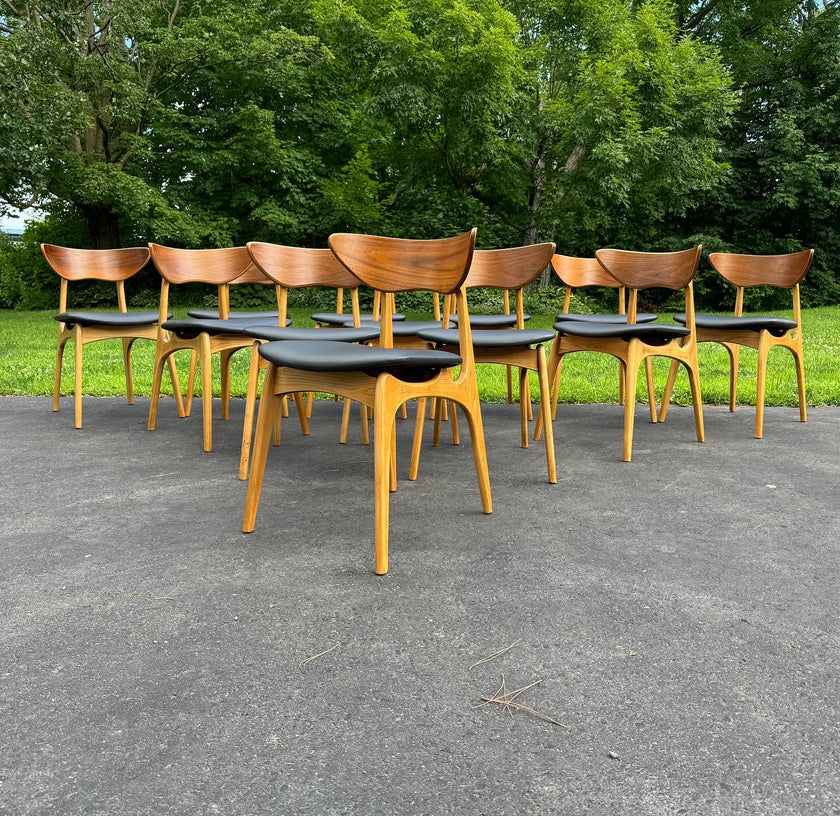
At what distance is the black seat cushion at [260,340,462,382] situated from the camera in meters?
2.50

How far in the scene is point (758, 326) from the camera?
4.72 meters

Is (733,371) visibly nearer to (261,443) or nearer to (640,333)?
(640,333)

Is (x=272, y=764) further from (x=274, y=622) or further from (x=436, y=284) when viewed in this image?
(x=436, y=284)

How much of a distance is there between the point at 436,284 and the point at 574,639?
1.41 metres

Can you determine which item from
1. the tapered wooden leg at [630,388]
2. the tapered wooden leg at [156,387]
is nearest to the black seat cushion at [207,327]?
the tapered wooden leg at [156,387]

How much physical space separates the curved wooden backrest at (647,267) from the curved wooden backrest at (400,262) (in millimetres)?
1747

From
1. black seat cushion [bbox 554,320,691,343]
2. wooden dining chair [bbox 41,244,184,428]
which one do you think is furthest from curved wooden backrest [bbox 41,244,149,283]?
black seat cushion [bbox 554,320,691,343]

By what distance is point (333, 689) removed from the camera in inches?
68.8

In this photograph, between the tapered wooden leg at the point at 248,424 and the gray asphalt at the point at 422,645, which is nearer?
the gray asphalt at the point at 422,645

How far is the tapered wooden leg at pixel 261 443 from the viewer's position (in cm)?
276

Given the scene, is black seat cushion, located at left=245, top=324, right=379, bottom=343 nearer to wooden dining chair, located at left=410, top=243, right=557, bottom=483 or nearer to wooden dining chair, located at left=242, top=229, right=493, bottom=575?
wooden dining chair, located at left=410, top=243, right=557, bottom=483

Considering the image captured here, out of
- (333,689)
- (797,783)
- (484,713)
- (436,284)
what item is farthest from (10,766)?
(436,284)

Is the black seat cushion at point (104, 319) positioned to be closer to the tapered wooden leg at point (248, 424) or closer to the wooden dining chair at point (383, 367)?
the tapered wooden leg at point (248, 424)

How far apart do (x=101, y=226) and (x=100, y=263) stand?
1405cm
